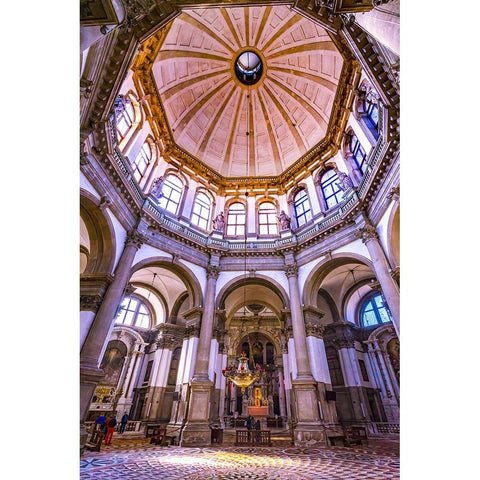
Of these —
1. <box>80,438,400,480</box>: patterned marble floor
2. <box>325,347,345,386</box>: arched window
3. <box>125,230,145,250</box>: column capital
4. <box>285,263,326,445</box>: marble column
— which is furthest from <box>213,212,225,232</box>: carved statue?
<box>80,438,400,480</box>: patterned marble floor

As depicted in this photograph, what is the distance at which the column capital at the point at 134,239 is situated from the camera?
11823 millimetres

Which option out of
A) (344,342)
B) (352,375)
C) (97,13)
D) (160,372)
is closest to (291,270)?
(344,342)

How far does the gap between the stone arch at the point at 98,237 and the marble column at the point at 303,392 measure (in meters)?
9.09

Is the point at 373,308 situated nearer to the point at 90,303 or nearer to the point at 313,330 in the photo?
the point at 313,330

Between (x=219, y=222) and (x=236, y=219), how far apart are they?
67.0 inches

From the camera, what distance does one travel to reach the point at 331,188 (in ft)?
53.6

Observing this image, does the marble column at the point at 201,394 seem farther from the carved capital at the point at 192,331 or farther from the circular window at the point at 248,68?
the circular window at the point at 248,68

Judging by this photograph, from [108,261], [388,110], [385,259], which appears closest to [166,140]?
[108,261]

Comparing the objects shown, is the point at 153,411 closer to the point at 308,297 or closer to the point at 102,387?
the point at 102,387

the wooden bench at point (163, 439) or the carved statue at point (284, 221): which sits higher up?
the carved statue at point (284, 221)

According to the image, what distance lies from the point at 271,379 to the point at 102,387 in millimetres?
12423

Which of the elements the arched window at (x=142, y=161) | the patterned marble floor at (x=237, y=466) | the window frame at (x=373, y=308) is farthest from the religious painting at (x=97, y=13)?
the window frame at (x=373, y=308)

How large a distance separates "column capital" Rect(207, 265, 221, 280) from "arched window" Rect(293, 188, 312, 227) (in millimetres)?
6293

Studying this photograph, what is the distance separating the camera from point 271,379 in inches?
832
